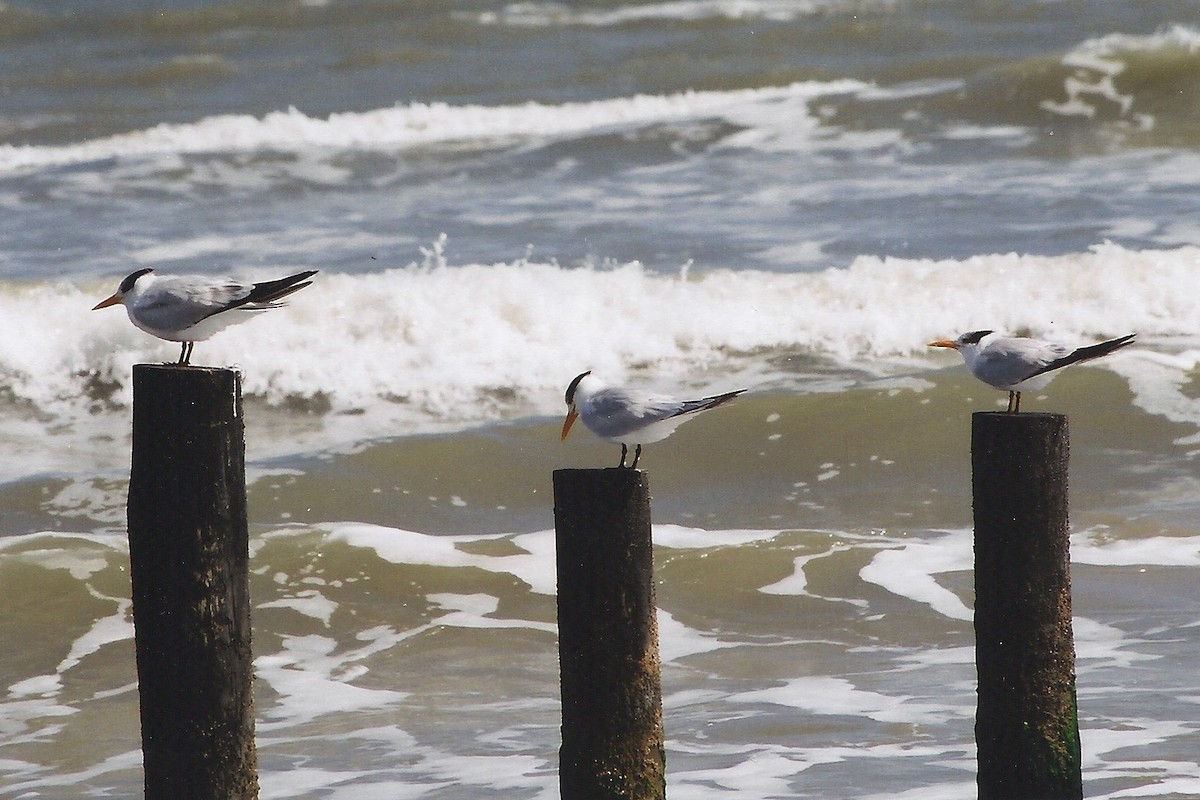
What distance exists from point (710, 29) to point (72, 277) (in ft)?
39.9

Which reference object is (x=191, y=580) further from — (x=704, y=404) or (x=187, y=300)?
(x=704, y=404)

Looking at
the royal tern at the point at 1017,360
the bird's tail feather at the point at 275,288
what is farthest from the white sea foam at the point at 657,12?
the bird's tail feather at the point at 275,288

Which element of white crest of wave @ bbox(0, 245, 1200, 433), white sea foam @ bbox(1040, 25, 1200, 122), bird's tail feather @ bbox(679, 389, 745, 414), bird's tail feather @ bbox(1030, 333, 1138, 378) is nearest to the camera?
bird's tail feather @ bbox(679, 389, 745, 414)

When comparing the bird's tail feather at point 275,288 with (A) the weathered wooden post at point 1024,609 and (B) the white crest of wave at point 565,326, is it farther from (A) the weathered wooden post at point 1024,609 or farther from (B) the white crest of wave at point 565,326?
(B) the white crest of wave at point 565,326

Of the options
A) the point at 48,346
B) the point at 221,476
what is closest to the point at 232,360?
the point at 48,346

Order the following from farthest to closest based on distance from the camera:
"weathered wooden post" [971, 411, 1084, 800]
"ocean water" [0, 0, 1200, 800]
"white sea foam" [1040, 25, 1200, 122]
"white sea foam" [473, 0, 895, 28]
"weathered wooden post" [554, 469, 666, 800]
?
"white sea foam" [473, 0, 895, 28] → "white sea foam" [1040, 25, 1200, 122] → "ocean water" [0, 0, 1200, 800] → "weathered wooden post" [971, 411, 1084, 800] → "weathered wooden post" [554, 469, 666, 800]

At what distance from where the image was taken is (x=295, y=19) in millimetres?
23766

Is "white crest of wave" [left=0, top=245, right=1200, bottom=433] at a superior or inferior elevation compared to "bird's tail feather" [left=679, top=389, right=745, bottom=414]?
superior

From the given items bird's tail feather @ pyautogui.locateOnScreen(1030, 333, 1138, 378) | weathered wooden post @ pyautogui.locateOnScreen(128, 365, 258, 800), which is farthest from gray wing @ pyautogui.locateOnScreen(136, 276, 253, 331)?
bird's tail feather @ pyautogui.locateOnScreen(1030, 333, 1138, 378)

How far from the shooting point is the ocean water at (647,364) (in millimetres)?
5465

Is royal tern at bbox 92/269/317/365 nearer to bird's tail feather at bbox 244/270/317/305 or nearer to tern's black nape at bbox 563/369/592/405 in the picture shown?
bird's tail feather at bbox 244/270/317/305

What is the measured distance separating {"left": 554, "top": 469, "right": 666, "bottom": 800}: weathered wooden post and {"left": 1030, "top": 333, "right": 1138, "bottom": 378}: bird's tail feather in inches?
49.4

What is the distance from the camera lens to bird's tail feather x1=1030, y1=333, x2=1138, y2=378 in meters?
4.12

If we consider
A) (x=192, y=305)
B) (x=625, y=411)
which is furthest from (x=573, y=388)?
(x=192, y=305)
